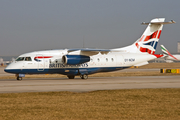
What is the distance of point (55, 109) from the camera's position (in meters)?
12.5

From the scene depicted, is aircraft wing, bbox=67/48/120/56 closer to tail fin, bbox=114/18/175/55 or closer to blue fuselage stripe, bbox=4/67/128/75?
blue fuselage stripe, bbox=4/67/128/75

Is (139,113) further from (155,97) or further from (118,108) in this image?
(155,97)

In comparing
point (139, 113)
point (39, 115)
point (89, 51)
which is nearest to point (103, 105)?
point (139, 113)

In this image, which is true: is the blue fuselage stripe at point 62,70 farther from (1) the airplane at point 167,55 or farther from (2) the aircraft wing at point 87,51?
(1) the airplane at point 167,55

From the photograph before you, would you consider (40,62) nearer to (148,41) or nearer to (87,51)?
(87,51)

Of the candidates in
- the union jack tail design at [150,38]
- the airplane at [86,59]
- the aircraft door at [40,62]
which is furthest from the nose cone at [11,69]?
the union jack tail design at [150,38]

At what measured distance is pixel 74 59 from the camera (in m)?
33.3

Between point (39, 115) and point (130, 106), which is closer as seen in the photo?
point (39, 115)

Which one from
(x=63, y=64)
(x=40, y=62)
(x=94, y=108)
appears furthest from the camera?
(x=63, y=64)

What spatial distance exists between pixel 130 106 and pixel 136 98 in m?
2.79

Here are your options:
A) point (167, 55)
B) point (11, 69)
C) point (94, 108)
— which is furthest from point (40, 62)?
point (167, 55)

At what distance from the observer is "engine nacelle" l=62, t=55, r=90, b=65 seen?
32844 millimetres

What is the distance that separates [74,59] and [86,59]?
6.08ft

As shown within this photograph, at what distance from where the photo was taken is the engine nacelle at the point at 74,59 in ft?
108
